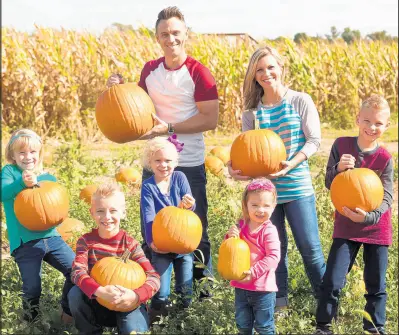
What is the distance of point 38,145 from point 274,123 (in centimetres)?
155

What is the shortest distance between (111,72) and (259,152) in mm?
9382

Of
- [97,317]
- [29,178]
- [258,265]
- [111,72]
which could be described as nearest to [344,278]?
[258,265]

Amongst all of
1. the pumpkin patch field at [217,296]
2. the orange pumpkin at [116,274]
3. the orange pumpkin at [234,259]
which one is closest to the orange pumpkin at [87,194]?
the pumpkin patch field at [217,296]

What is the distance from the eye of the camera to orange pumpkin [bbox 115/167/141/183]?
6910 mm

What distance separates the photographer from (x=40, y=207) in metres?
4.03

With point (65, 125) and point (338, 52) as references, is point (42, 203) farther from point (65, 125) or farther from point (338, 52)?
point (338, 52)

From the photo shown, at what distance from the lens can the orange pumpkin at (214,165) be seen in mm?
7175

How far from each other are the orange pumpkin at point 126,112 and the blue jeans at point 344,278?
145 cm

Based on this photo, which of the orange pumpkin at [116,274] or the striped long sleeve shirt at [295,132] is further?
the striped long sleeve shirt at [295,132]

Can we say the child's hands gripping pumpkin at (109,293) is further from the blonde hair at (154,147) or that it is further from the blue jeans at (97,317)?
the blonde hair at (154,147)

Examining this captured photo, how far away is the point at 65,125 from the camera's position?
11992 millimetres

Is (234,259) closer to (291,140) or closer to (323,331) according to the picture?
(323,331)

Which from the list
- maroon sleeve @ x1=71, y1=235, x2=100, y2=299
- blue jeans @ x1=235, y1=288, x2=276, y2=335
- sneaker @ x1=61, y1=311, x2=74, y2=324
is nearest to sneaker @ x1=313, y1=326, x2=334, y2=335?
blue jeans @ x1=235, y1=288, x2=276, y2=335

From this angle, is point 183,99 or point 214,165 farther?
point 214,165
